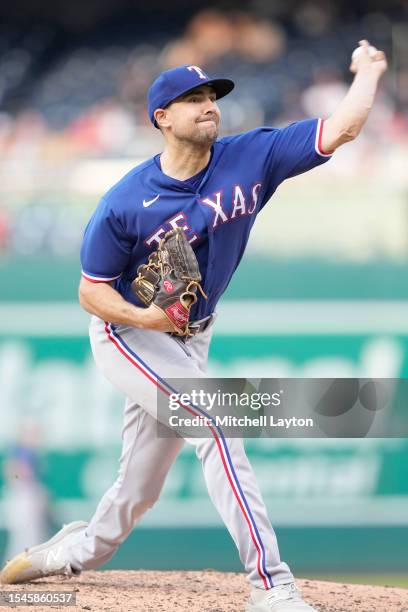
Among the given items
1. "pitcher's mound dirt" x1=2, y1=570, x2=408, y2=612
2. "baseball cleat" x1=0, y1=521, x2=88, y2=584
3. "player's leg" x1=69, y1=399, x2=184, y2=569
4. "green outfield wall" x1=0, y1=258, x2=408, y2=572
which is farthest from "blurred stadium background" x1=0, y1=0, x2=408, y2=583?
"player's leg" x1=69, y1=399, x2=184, y2=569

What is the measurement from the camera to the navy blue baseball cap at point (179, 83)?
10.6ft

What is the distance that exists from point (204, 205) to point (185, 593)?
4.98 ft

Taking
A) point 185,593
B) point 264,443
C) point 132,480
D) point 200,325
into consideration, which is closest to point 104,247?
point 200,325

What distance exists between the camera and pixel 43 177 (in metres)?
7.78

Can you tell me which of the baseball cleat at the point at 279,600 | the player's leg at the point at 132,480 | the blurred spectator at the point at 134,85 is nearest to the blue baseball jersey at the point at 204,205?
the player's leg at the point at 132,480

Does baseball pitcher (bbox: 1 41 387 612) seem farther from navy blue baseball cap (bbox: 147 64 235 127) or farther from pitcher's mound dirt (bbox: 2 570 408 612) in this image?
pitcher's mound dirt (bbox: 2 570 408 612)

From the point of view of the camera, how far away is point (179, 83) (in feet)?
10.7

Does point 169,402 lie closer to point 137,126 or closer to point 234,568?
point 234,568

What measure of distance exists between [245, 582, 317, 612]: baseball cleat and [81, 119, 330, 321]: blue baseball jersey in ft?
3.11

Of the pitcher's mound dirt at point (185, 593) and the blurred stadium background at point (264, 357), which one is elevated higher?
the blurred stadium background at point (264, 357)

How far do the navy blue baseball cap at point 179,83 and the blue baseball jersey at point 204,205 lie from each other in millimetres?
193

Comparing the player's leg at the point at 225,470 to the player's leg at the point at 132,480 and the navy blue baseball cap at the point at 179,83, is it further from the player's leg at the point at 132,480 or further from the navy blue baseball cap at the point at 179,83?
the navy blue baseball cap at the point at 179,83

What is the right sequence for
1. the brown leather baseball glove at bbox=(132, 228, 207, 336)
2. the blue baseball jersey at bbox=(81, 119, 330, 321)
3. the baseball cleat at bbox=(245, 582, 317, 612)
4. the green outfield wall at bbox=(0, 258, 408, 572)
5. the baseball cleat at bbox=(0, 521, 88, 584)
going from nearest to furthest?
1. the baseball cleat at bbox=(245, 582, 317, 612)
2. the brown leather baseball glove at bbox=(132, 228, 207, 336)
3. the blue baseball jersey at bbox=(81, 119, 330, 321)
4. the baseball cleat at bbox=(0, 521, 88, 584)
5. the green outfield wall at bbox=(0, 258, 408, 572)

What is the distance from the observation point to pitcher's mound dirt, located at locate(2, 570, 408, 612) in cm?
348
